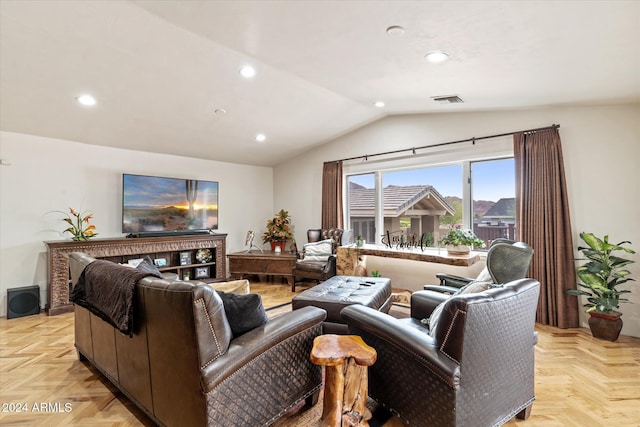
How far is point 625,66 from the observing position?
2.33 m

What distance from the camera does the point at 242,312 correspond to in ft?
5.76

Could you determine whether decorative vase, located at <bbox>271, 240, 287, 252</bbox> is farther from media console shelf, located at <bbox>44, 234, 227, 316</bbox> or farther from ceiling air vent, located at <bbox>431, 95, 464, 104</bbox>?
ceiling air vent, located at <bbox>431, 95, 464, 104</bbox>

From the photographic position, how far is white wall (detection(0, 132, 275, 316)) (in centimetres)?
389

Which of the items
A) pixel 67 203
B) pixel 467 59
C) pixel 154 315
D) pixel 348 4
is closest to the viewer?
pixel 154 315

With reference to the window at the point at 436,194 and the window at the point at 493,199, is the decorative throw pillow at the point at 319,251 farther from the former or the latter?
the window at the point at 493,199

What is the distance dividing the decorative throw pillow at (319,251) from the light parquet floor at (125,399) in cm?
298

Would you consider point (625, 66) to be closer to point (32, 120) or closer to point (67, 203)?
point (32, 120)

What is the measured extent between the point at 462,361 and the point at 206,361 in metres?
1.23

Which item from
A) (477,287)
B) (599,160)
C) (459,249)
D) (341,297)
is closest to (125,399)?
(341,297)

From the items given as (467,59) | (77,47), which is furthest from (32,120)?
(467,59)

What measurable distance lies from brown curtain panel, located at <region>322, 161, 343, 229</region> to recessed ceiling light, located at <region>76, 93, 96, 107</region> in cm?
356

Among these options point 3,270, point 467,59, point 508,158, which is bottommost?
point 3,270

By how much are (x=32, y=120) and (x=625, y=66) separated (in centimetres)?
584

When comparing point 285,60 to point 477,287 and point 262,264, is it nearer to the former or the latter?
point 477,287
